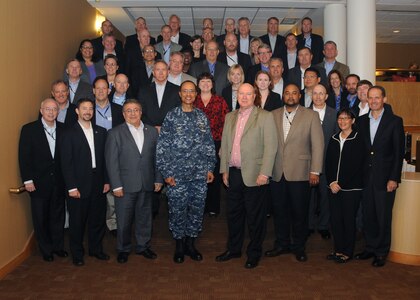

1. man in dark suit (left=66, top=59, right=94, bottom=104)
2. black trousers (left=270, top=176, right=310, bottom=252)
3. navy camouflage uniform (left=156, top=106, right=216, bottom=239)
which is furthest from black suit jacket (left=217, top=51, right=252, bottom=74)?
black trousers (left=270, top=176, right=310, bottom=252)

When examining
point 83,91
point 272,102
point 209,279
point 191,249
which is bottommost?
point 209,279

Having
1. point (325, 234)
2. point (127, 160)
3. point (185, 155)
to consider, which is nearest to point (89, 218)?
point (127, 160)

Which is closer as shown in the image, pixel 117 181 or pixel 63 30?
pixel 117 181

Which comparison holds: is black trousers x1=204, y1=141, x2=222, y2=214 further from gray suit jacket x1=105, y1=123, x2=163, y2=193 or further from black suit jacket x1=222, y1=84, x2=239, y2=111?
gray suit jacket x1=105, y1=123, x2=163, y2=193

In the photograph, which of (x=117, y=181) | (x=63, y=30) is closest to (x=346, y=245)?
(x=117, y=181)

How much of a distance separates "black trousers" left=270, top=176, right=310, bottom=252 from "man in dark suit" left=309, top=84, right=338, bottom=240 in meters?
0.61

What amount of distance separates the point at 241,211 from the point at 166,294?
44.8 inches

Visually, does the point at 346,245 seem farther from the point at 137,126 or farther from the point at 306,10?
the point at 306,10

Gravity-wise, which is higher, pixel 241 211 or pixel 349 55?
pixel 349 55

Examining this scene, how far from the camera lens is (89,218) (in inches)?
180

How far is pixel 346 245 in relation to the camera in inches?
174

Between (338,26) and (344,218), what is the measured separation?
5581 millimetres

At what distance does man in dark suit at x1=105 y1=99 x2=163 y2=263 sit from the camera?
441cm

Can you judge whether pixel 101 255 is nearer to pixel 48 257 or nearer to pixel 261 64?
pixel 48 257
